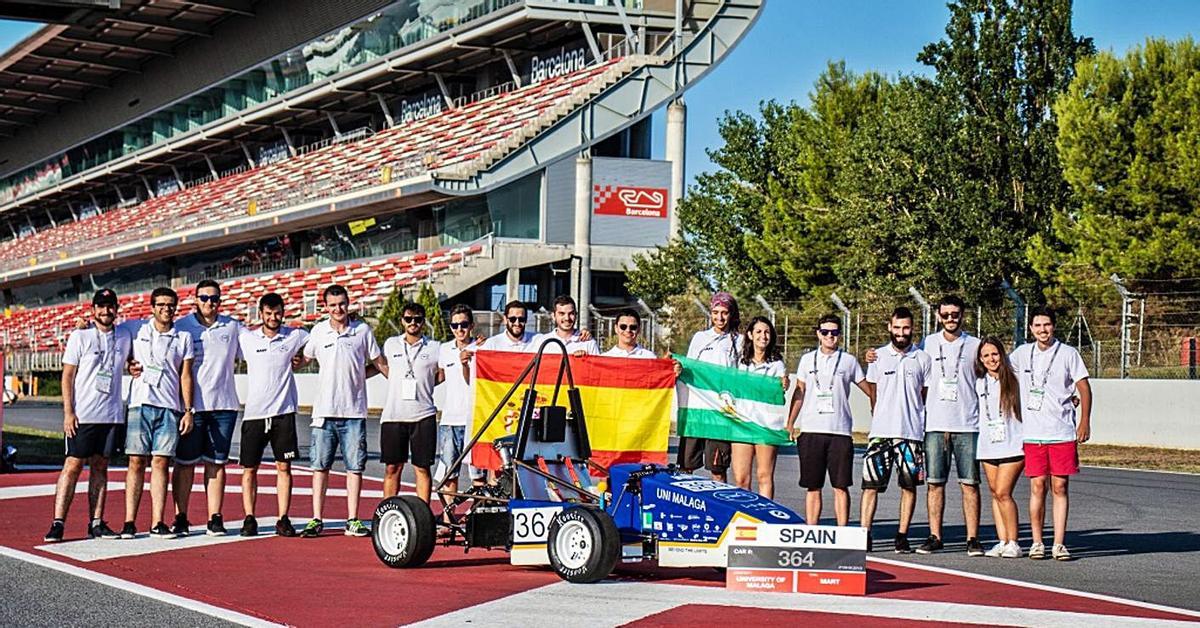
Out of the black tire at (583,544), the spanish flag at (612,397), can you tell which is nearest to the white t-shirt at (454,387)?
the spanish flag at (612,397)

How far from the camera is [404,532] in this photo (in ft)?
35.2

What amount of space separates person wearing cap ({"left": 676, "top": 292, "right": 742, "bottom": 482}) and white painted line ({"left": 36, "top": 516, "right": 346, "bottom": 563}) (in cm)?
339

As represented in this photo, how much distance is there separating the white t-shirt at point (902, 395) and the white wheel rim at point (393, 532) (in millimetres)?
3911

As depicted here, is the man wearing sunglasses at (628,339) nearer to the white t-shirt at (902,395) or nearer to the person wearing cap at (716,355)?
the person wearing cap at (716,355)

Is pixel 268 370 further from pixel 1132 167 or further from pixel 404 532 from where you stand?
pixel 1132 167

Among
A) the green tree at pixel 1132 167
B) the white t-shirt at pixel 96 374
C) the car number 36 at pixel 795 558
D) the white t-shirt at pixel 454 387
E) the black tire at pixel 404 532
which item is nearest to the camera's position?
the car number 36 at pixel 795 558

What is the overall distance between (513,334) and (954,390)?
347 centimetres

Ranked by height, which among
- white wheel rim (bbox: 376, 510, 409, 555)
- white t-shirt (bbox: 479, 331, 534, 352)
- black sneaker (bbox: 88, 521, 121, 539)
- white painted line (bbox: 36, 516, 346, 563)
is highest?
white t-shirt (bbox: 479, 331, 534, 352)

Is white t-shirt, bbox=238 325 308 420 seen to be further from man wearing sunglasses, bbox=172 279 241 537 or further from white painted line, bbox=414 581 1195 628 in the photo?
white painted line, bbox=414 581 1195 628

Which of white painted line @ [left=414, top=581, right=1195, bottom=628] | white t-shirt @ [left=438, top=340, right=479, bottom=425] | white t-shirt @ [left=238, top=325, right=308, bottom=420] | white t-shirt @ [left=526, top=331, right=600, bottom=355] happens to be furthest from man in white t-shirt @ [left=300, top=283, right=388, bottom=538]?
white painted line @ [left=414, top=581, right=1195, bottom=628]

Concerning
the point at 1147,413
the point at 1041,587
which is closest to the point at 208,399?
the point at 1041,587

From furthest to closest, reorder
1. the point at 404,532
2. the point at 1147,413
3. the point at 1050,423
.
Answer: the point at 1147,413 → the point at 1050,423 → the point at 404,532

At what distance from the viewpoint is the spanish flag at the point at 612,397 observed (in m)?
12.1

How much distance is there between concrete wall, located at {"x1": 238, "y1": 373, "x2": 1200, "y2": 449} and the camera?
82.2 feet
